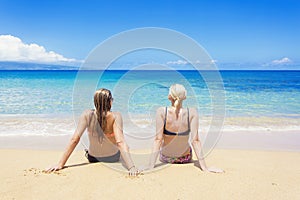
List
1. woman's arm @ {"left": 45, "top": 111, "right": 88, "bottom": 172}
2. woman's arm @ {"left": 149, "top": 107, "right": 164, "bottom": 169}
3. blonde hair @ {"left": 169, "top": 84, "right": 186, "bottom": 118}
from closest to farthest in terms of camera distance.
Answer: woman's arm @ {"left": 45, "top": 111, "right": 88, "bottom": 172} < blonde hair @ {"left": 169, "top": 84, "right": 186, "bottom": 118} < woman's arm @ {"left": 149, "top": 107, "right": 164, "bottom": 169}

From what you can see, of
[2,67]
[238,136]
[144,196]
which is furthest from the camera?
[2,67]

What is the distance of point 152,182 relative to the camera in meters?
3.14

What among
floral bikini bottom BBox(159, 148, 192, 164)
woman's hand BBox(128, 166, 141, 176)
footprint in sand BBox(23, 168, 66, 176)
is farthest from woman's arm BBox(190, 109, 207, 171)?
footprint in sand BBox(23, 168, 66, 176)

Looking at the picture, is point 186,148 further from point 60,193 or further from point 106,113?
point 60,193

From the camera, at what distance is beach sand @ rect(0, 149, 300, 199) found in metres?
2.82

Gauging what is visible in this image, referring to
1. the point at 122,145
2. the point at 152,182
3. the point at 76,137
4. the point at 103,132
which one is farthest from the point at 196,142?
the point at 76,137

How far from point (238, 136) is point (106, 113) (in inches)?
165

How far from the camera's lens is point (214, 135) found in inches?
266

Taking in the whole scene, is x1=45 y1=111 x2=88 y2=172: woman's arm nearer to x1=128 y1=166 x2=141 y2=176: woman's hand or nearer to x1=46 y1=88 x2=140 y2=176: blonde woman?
x1=46 y1=88 x2=140 y2=176: blonde woman

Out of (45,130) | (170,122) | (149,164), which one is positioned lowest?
(45,130)

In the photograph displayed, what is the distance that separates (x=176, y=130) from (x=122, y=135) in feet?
2.73

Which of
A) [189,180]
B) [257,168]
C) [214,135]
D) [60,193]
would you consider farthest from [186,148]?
[214,135]

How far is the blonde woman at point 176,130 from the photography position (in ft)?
11.9

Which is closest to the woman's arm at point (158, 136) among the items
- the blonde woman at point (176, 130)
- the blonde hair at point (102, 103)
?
the blonde woman at point (176, 130)
